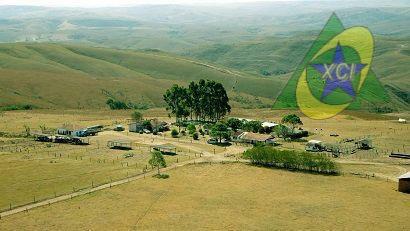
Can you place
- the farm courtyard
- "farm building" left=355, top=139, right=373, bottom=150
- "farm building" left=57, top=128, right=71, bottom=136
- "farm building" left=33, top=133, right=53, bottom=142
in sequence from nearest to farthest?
the farm courtyard
"farm building" left=355, top=139, right=373, bottom=150
"farm building" left=33, top=133, right=53, bottom=142
"farm building" left=57, top=128, right=71, bottom=136

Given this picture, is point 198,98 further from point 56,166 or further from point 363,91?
point 363,91

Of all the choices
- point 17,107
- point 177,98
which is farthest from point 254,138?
point 17,107

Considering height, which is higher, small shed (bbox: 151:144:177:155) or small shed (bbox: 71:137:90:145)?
small shed (bbox: 71:137:90:145)

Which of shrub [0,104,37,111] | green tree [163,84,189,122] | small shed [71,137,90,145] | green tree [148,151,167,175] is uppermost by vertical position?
green tree [163,84,189,122]

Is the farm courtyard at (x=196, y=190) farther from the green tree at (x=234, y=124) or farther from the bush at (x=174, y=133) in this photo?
the green tree at (x=234, y=124)

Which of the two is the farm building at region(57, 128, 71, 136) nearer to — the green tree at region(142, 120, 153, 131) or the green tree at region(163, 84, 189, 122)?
the green tree at region(142, 120, 153, 131)

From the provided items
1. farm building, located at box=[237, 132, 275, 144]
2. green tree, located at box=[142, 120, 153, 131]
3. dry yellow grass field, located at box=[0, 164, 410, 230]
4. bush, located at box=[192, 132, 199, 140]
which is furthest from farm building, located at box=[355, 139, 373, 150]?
green tree, located at box=[142, 120, 153, 131]

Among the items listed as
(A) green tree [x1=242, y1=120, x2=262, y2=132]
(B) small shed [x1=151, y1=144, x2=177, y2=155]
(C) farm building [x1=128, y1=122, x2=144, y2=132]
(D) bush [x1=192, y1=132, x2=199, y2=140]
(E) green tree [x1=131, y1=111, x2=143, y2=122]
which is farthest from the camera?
(E) green tree [x1=131, y1=111, x2=143, y2=122]
